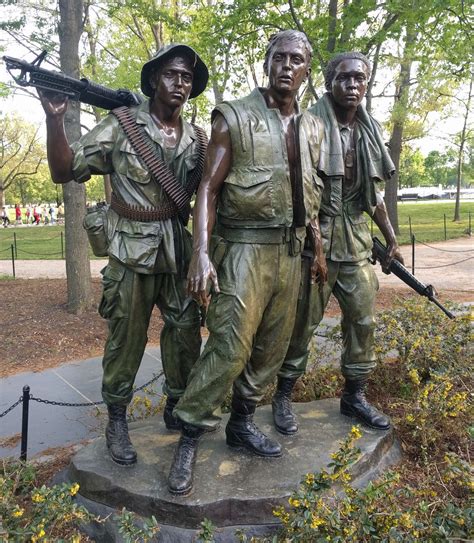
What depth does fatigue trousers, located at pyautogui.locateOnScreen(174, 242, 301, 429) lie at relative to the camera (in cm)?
288

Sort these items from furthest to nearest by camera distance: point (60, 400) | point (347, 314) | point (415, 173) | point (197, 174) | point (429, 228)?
point (415, 173)
point (429, 228)
point (60, 400)
point (347, 314)
point (197, 174)

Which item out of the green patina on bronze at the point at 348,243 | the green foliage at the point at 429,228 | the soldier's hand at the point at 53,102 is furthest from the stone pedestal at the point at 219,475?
the green foliage at the point at 429,228

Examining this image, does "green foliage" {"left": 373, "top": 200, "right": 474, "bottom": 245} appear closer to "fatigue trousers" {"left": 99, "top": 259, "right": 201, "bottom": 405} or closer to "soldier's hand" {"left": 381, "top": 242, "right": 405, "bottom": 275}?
"soldier's hand" {"left": 381, "top": 242, "right": 405, "bottom": 275}

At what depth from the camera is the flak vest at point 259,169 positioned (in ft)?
9.31

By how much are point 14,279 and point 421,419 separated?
10.6 meters

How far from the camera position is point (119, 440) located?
10.6 ft

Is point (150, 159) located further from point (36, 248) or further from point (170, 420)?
point (36, 248)

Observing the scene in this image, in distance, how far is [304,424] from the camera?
3650mm

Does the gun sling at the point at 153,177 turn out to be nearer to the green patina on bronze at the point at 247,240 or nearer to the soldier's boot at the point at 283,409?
the green patina on bronze at the point at 247,240

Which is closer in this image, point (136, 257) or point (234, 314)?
point (234, 314)

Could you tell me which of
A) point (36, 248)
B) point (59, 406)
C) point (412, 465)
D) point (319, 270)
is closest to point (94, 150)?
→ point (319, 270)

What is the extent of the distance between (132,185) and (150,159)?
19 centimetres

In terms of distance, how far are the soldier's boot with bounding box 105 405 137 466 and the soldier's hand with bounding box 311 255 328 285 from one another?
1420mm

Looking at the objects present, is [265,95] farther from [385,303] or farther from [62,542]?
[385,303]
